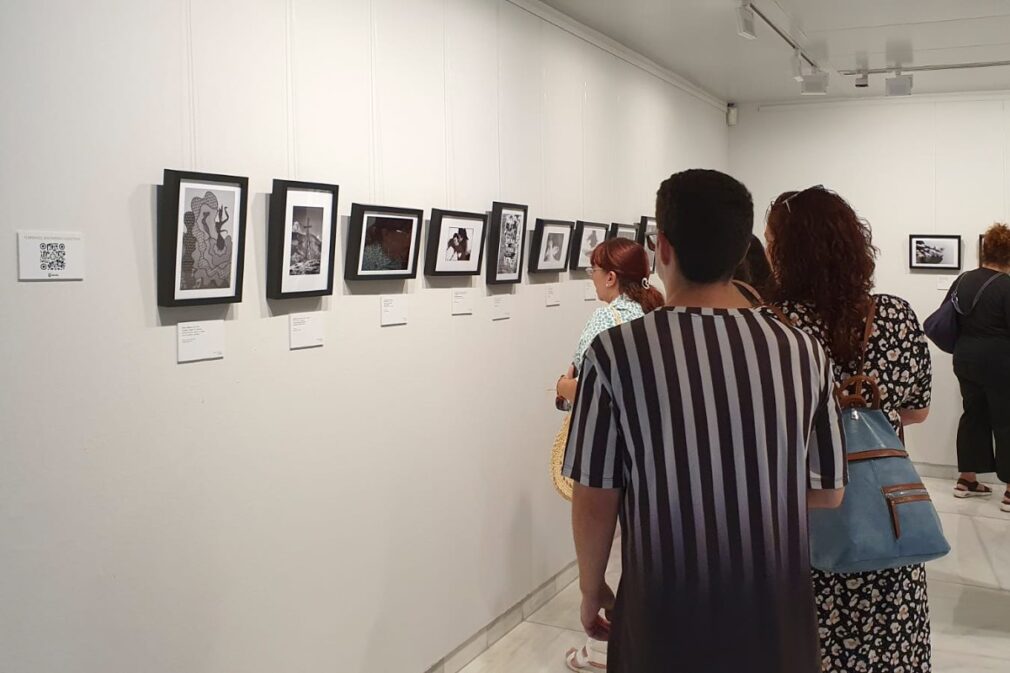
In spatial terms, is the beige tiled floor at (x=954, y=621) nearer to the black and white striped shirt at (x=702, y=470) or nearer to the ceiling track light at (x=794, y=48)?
the black and white striped shirt at (x=702, y=470)

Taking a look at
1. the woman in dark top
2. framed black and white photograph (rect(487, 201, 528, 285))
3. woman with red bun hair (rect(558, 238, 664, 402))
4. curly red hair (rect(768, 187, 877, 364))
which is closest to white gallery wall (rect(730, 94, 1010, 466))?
the woman in dark top

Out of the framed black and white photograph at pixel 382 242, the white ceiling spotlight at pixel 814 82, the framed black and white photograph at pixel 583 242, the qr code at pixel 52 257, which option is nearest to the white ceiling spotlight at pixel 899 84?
the white ceiling spotlight at pixel 814 82

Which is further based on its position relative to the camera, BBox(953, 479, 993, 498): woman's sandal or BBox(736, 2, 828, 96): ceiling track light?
BBox(953, 479, 993, 498): woman's sandal

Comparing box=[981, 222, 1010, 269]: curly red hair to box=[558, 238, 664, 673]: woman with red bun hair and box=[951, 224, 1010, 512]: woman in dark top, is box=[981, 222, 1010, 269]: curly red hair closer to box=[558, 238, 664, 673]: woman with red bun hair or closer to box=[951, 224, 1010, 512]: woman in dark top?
box=[951, 224, 1010, 512]: woman in dark top

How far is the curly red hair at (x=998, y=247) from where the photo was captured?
6414 millimetres

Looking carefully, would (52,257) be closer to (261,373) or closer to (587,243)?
(261,373)

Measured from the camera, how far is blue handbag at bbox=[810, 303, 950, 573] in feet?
7.48

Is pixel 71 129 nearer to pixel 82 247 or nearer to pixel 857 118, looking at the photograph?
pixel 82 247

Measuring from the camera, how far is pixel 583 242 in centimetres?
551

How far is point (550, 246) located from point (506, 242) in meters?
0.59

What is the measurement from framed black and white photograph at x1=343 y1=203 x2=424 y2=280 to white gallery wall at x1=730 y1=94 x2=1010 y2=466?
6.01 meters

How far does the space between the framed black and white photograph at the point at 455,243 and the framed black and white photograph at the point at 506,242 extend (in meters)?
0.11

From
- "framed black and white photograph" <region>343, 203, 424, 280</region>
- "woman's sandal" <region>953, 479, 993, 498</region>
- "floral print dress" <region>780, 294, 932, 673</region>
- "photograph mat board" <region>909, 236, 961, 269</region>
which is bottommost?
"woman's sandal" <region>953, 479, 993, 498</region>

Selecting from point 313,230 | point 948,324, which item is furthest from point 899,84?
point 313,230
